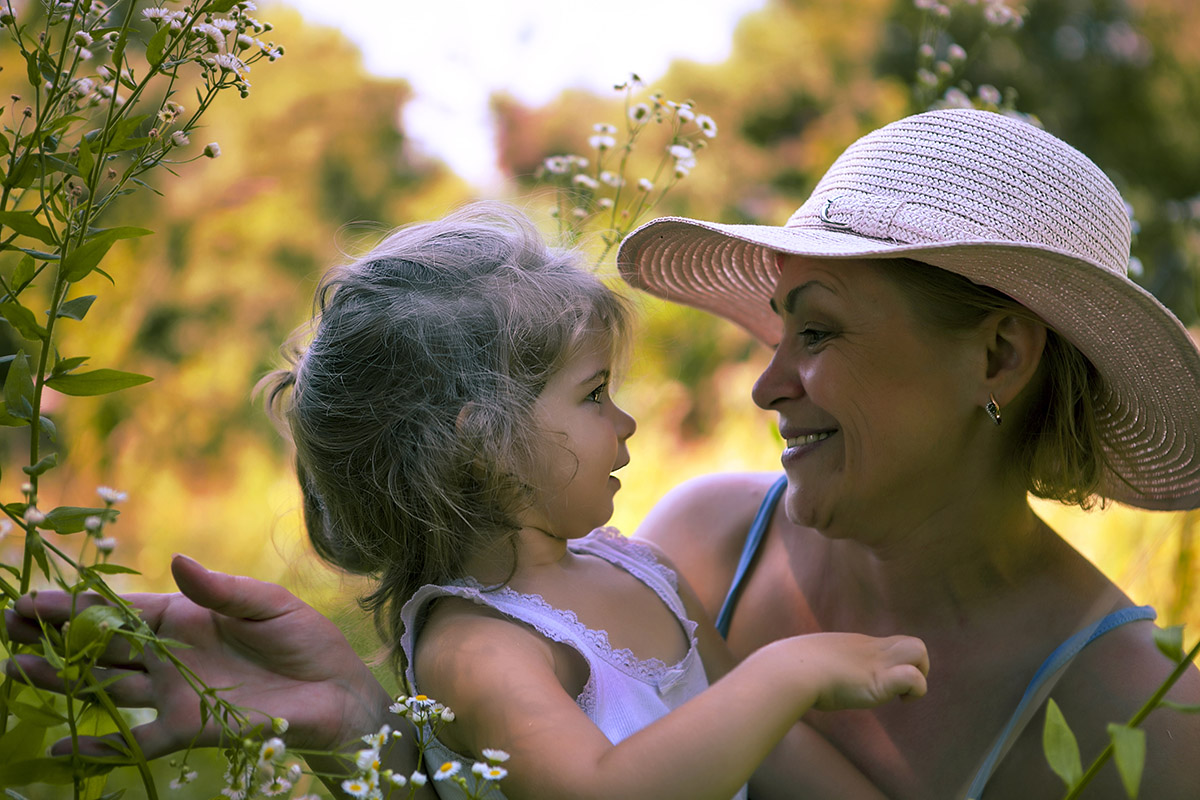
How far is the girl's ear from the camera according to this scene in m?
1.66

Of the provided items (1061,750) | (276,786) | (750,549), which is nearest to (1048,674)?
(750,549)

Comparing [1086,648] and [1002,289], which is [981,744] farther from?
[1002,289]

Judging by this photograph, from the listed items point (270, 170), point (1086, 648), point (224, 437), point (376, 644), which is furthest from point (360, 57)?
point (1086, 648)

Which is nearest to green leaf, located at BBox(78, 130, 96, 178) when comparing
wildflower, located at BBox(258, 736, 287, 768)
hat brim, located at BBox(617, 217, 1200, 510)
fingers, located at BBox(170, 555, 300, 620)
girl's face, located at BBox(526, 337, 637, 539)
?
fingers, located at BBox(170, 555, 300, 620)

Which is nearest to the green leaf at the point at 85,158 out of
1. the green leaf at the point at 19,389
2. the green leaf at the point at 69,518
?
the green leaf at the point at 19,389

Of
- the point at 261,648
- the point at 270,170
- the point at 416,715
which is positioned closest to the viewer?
the point at 416,715

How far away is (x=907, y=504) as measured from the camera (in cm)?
175

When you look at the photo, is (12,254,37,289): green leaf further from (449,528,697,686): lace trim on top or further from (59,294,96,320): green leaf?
(449,528,697,686): lace trim on top

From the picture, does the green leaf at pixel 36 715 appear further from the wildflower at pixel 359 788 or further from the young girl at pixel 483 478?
the young girl at pixel 483 478

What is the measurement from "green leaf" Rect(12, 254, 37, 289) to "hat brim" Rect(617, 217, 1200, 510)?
0.98 m

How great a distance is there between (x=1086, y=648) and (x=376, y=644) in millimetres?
1194

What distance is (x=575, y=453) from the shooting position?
159 centimetres

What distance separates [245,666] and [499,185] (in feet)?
17.5

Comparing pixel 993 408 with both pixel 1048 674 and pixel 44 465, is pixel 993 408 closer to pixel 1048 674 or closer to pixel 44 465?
pixel 1048 674
